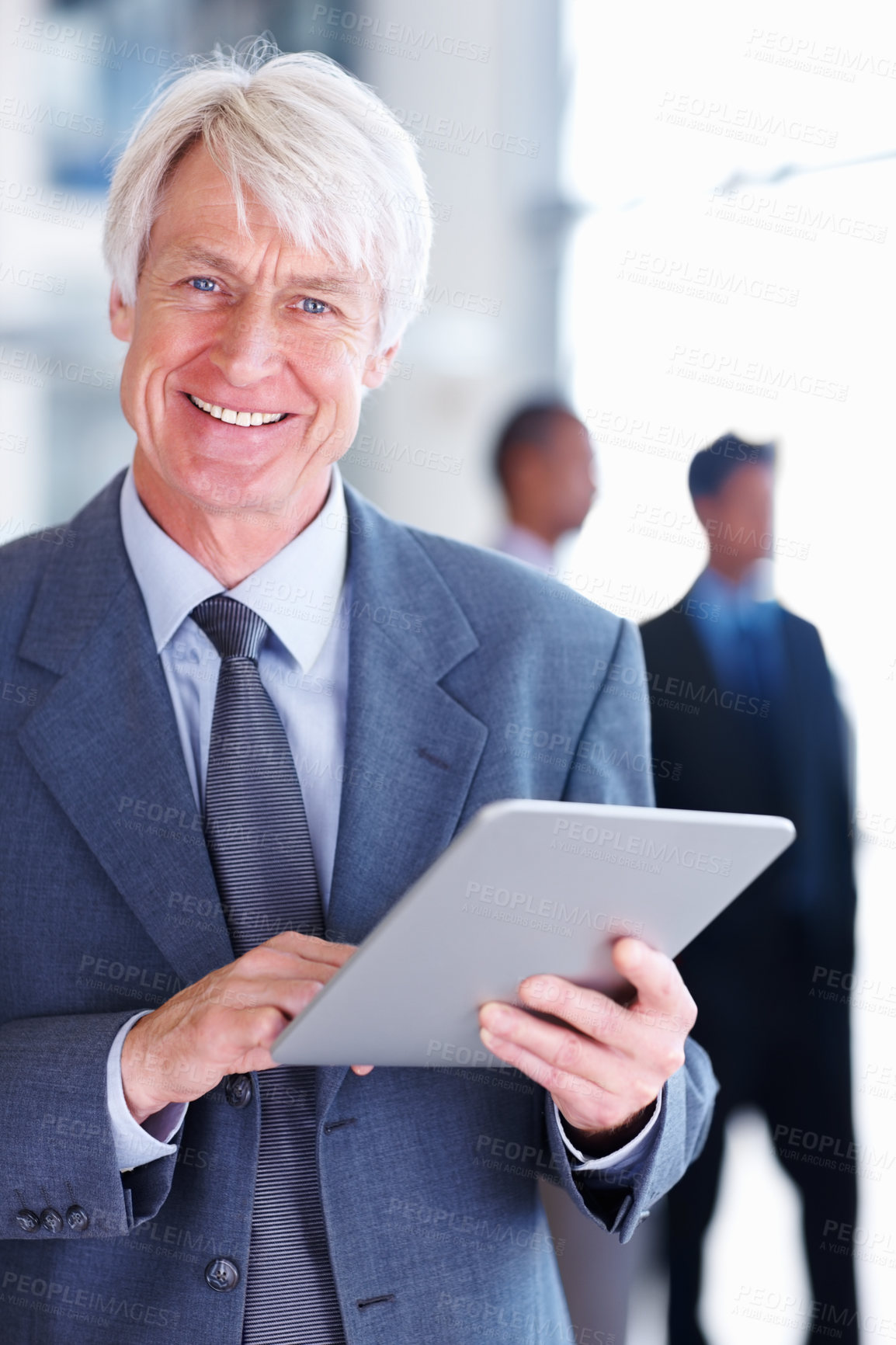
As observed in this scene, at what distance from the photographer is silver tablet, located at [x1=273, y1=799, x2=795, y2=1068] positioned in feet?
2.79

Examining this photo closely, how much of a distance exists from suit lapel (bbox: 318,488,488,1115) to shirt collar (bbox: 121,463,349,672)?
0.13ft

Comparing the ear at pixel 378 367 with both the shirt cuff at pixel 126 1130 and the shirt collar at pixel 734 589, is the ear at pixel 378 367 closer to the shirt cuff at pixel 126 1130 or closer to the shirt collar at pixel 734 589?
the shirt cuff at pixel 126 1130

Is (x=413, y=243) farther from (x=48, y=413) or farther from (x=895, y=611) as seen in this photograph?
(x=48, y=413)

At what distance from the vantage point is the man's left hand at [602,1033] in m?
1.01

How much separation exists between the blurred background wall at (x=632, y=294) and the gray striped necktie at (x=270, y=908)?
89 centimetres

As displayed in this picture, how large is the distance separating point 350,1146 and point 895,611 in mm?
1757

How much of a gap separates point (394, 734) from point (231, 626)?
216mm

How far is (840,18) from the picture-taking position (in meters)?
2.82

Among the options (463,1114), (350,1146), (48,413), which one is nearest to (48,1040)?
(350,1146)

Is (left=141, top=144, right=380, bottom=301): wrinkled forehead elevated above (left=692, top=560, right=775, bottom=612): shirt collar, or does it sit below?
above
